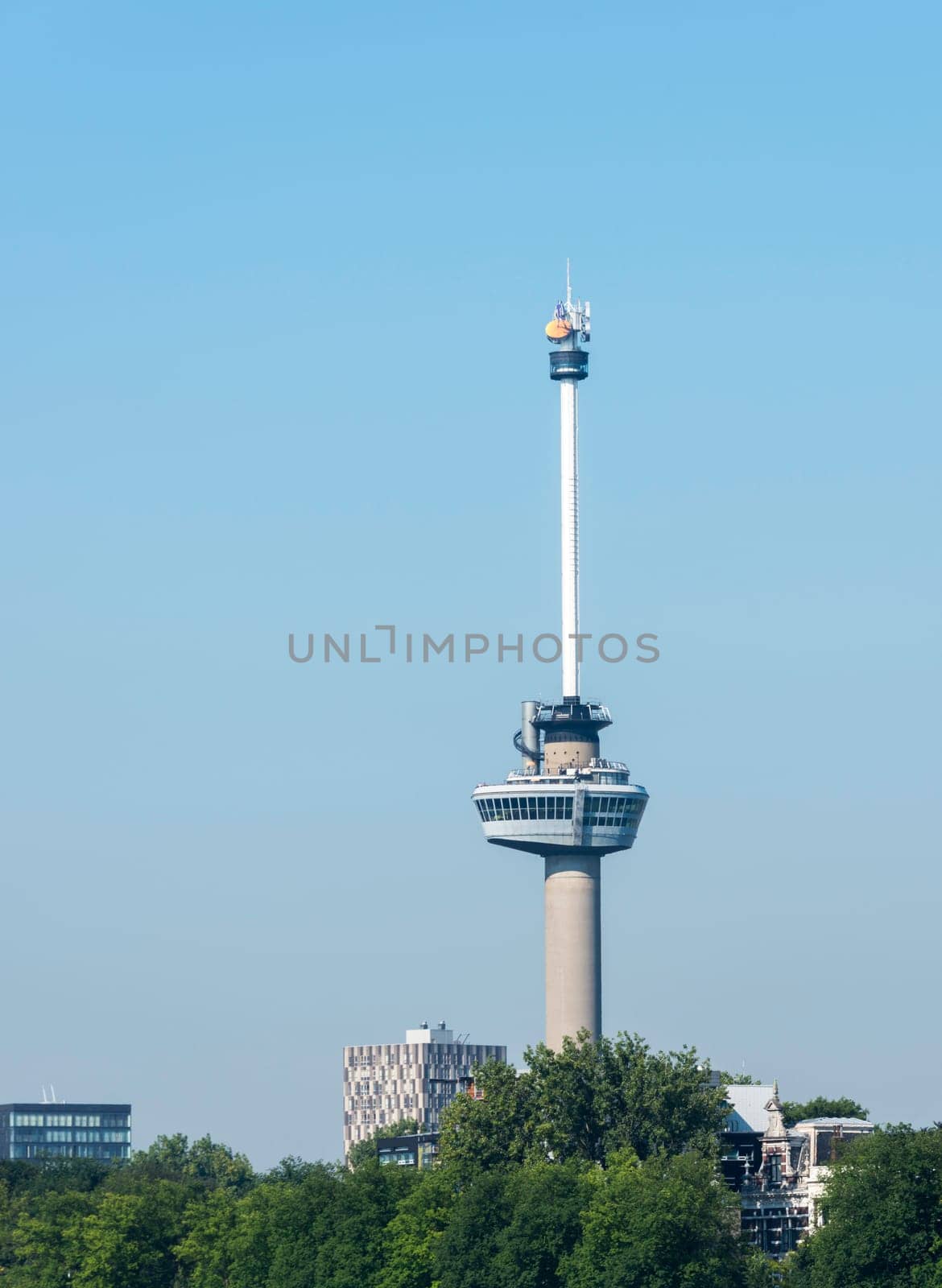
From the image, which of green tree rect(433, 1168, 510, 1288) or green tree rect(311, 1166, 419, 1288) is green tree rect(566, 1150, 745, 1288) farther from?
green tree rect(311, 1166, 419, 1288)

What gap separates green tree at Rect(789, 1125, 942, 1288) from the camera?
5753 inches

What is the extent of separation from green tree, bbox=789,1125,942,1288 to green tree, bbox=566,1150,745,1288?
7942 millimetres

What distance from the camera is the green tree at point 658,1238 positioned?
154 metres

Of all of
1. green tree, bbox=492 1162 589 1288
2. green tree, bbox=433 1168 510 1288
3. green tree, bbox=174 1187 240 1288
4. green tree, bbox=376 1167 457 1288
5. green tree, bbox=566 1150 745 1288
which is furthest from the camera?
green tree, bbox=174 1187 240 1288

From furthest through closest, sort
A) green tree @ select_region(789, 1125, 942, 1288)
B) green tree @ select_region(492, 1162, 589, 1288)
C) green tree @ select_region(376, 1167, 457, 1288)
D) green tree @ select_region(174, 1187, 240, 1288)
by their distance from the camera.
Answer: green tree @ select_region(174, 1187, 240, 1288) → green tree @ select_region(376, 1167, 457, 1288) → green tree @ select_region(492, 1162, 589, 1288) → green tree @ select_region(789, 1125, 942, 1288)

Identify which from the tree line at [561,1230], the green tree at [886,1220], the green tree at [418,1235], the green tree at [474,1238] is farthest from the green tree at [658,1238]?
the green tree at [418,1235]

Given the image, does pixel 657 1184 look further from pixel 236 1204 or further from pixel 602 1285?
pixel 236 1204

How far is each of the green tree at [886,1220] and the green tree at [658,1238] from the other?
794 centimetres

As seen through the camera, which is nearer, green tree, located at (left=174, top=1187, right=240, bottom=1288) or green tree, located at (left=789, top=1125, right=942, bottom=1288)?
green tree, located at (left=789, top=1125, right=942, bottom=1288)

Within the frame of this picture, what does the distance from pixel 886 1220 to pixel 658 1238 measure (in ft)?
50.9

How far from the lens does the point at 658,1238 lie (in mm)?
154625

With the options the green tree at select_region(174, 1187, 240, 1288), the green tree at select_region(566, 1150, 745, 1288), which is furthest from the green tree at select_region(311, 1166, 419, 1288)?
the green tree at select_region(566, 1150, 745, 1288)

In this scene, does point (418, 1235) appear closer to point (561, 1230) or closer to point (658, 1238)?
point (561, 1230)

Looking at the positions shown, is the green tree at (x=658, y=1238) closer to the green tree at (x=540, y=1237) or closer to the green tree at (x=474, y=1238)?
the green tree at (x=540, y=1237)
